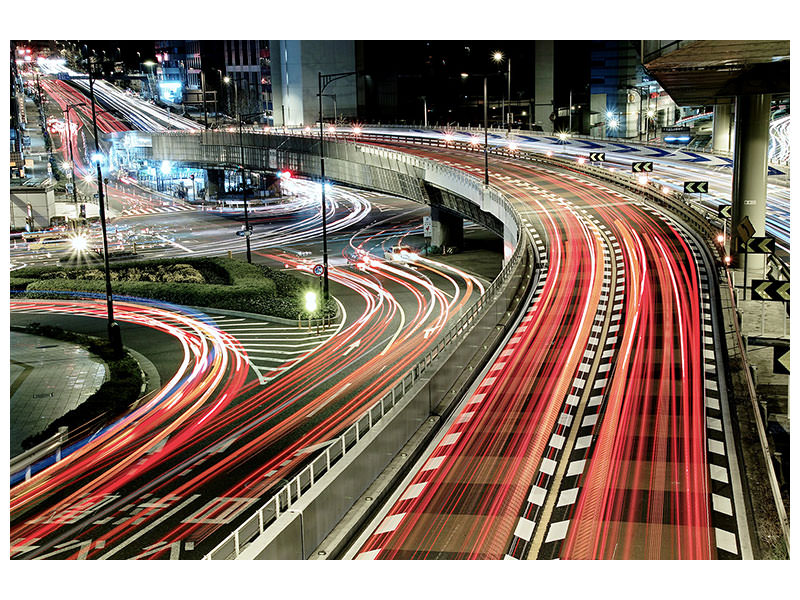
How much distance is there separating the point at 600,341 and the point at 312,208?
269 feet

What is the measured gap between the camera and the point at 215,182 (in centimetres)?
12644

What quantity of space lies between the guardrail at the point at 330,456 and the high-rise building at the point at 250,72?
165 m

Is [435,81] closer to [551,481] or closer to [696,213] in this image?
[696,213]

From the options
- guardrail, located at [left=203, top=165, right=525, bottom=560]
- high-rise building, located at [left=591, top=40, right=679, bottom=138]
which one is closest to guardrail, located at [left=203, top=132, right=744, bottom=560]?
guardrail, located at [left=203, top=165, right=525, bottom=560]

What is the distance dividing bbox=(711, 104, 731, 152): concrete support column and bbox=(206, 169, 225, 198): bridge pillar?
70.0m

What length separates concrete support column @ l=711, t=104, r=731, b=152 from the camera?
87.4 m

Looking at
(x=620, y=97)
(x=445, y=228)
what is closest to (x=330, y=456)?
(x=445, y=228)

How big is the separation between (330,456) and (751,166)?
30.5 metres

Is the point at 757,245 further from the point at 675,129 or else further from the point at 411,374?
the point at 675,129

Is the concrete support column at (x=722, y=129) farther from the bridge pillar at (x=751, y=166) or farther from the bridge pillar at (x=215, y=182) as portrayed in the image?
the bridge pillar at (x=215, y=182)

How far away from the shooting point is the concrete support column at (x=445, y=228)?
2785 inches

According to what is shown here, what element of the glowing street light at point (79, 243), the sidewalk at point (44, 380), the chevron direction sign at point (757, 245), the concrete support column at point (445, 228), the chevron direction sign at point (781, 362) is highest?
the chevron direction sign at point (757, 245)

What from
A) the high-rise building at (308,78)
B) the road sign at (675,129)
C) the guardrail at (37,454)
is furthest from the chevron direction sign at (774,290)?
the road sign at (675,129)

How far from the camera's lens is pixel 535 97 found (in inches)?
5531
